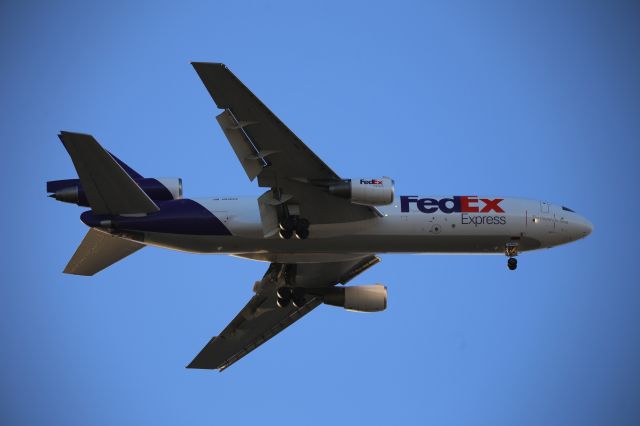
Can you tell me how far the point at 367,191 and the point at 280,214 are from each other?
3.74 m

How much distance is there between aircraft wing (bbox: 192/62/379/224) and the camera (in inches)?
1439

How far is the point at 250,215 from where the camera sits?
41375 mm

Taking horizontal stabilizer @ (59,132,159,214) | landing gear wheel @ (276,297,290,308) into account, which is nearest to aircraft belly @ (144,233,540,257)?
horizontal stabilizer @ (59,132,159,214)

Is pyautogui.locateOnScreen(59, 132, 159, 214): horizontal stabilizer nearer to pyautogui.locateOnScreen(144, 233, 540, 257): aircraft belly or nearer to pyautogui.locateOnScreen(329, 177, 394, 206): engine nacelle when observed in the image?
pyautogui.locateOnScreen(144, 233, 540, 257): aircraft belly

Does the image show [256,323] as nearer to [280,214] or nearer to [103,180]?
[280,214]

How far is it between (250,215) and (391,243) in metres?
5.73

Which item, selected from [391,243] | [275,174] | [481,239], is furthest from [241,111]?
[481,239]

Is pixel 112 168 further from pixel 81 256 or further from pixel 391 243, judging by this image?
pixel 391 243

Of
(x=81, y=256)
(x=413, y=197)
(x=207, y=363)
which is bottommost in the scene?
(x=207, y=363)

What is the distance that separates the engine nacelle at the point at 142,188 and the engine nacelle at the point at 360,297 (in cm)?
953

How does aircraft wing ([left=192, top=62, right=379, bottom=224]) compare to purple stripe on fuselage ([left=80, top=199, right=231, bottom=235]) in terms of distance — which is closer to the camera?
aircraft wing ([left=192, top=62, right=379, bottom=224])

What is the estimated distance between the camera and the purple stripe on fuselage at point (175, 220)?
40.4 meters

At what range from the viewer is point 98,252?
4269cm

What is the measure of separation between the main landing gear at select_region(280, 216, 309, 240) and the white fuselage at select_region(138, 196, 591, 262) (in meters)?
0.51
